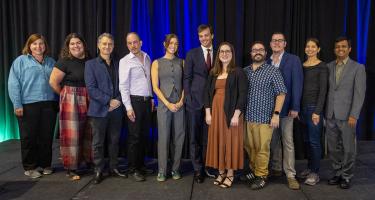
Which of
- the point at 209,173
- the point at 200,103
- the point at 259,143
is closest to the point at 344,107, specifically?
the point at 259,143

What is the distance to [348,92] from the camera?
120 inches

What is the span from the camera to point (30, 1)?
493 cm

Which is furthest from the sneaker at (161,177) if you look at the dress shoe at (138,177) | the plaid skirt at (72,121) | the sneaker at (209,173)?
the plaid skirt at (72,121)

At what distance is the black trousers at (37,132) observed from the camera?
11.3 ft

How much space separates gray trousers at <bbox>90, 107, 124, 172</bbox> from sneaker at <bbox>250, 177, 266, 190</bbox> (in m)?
1.40

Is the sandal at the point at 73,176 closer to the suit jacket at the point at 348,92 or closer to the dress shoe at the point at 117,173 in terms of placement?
the dress shoe at the point at 117,173

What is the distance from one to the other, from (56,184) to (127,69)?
4.30 feet

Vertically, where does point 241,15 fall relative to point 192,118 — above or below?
above

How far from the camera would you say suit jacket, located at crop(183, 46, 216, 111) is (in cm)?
323

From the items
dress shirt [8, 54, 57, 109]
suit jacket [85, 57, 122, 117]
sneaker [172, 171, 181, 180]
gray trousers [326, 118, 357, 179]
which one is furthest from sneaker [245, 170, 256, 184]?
dress shirt [8, 54, 57, 109]

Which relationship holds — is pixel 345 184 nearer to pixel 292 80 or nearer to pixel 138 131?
pixel 292 80

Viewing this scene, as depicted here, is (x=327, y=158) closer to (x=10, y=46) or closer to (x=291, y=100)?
(x=291, y=100)

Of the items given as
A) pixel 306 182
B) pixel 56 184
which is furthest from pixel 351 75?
pixel 56 184

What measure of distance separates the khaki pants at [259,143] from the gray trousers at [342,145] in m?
0.62
